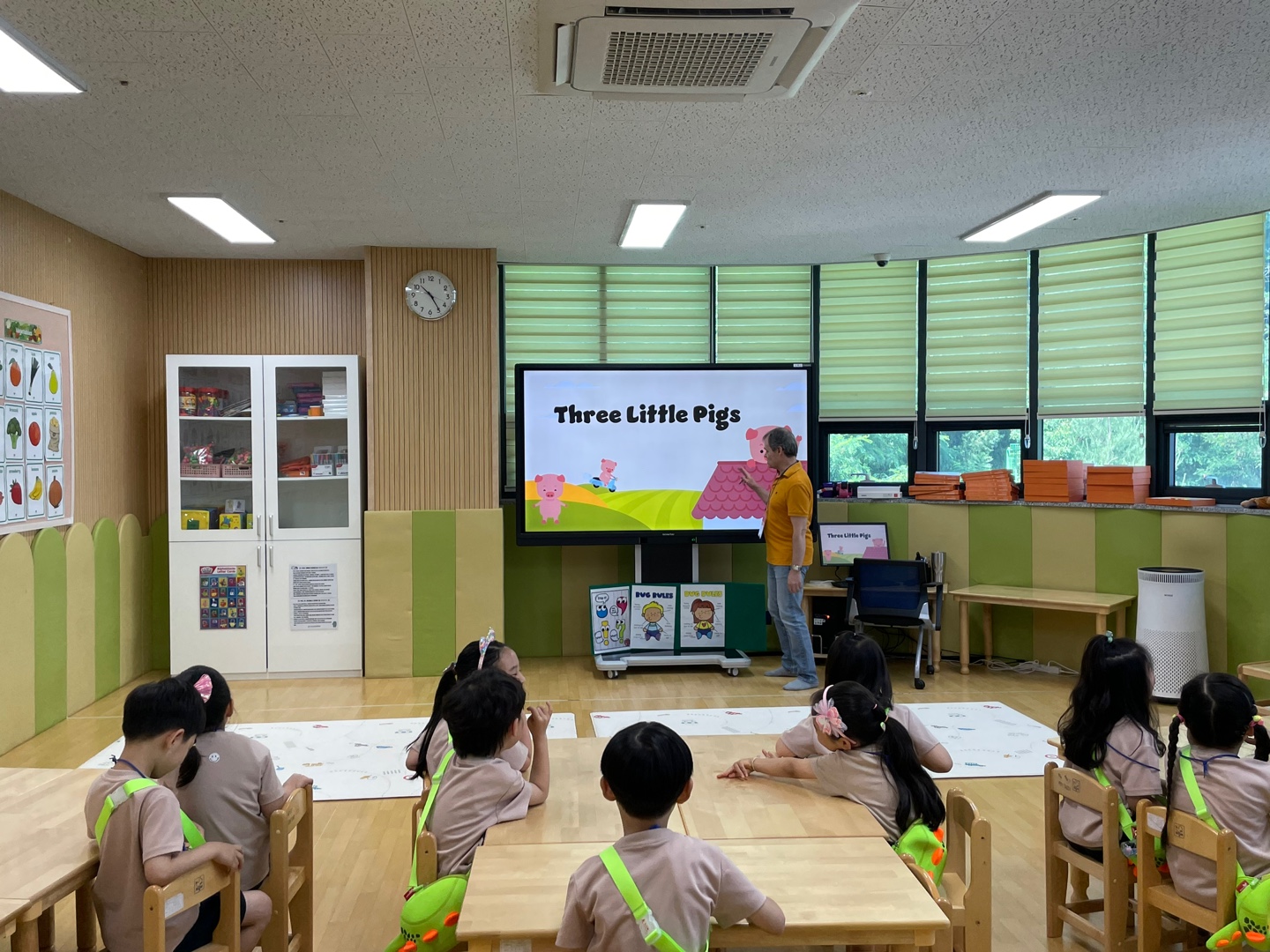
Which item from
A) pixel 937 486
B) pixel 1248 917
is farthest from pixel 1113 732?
pixel 937 486

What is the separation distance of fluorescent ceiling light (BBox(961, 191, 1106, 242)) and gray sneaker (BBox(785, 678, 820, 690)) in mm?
2917

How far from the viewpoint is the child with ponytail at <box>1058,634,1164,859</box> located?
2.72 meters

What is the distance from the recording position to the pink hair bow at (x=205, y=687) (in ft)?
7.91

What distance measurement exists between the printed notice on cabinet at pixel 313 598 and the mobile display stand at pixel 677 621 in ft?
5.55

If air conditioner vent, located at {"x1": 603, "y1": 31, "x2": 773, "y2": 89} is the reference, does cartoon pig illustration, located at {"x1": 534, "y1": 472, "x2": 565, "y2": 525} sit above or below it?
below

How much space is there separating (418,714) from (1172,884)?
397 cm

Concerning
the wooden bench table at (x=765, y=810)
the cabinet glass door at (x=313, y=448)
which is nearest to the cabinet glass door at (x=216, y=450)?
the cabinet glass door at (x=313, y=448)

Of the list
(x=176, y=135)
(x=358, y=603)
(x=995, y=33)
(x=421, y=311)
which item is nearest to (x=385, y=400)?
(x=421, y=311)

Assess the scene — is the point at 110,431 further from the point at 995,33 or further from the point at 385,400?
the point at 995,33

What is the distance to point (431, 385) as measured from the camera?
6.46 meters

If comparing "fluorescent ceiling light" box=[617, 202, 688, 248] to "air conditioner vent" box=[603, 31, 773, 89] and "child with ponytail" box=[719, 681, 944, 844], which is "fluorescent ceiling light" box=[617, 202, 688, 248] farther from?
"child with ponytail" box=[719, 681, 944, 844]

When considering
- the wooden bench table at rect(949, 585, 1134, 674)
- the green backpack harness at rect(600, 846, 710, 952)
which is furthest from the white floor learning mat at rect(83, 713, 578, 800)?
the wooden bench table at rect(949, 585, 1134, 674)

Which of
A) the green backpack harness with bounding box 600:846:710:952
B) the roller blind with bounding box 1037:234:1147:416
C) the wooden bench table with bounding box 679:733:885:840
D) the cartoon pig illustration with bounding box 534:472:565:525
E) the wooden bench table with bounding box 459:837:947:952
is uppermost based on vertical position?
the roller blind with bounding box 1037:234:1147:416

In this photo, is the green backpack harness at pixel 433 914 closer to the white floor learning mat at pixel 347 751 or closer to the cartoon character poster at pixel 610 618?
the white floor learning mat at pixel 347 751
